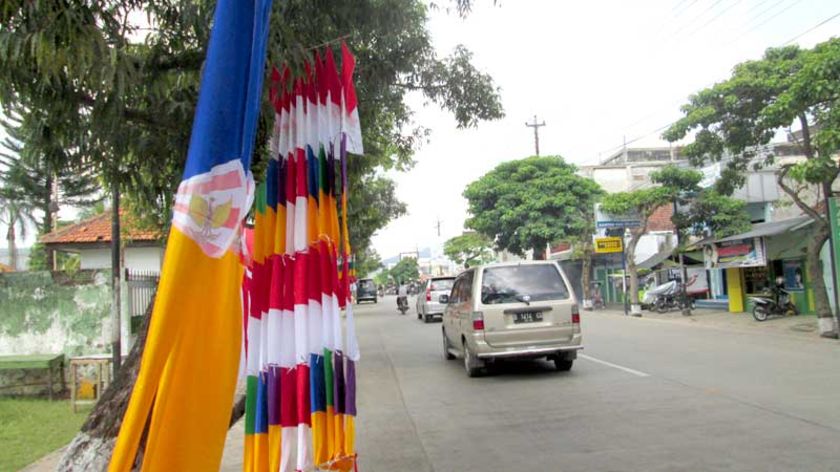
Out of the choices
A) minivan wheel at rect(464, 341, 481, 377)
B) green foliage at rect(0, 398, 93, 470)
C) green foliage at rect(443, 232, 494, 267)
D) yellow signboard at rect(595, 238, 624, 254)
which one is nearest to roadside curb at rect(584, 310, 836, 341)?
yellow signboard at rect(595, 238, 624, 254)

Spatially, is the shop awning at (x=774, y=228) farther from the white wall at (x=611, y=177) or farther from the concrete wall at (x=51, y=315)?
the white wall at (x=611, y=177)

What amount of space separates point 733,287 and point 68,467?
24892 millimetres

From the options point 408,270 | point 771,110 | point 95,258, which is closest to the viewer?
point 771,110

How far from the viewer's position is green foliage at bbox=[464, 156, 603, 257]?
34.3 meters

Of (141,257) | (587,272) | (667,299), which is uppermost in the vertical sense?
(141,257)

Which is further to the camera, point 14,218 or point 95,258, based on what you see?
point 14,218

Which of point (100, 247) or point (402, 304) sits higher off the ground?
point (100, 247)

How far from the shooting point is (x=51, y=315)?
12414mm

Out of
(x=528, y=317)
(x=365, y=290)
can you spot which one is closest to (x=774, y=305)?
(x=528, y=317)

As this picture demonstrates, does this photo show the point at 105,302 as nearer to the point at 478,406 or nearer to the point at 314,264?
the point at 478,406

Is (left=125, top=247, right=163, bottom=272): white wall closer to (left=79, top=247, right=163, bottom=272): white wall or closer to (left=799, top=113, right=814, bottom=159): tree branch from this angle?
(left=79, top=247, right=163, bottom=272): white wall

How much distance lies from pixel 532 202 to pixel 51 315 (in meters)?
25.6

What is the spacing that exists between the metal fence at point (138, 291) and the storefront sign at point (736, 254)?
18322 millimetres

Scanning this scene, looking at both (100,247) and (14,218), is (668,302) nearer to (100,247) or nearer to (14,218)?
(100,247)
